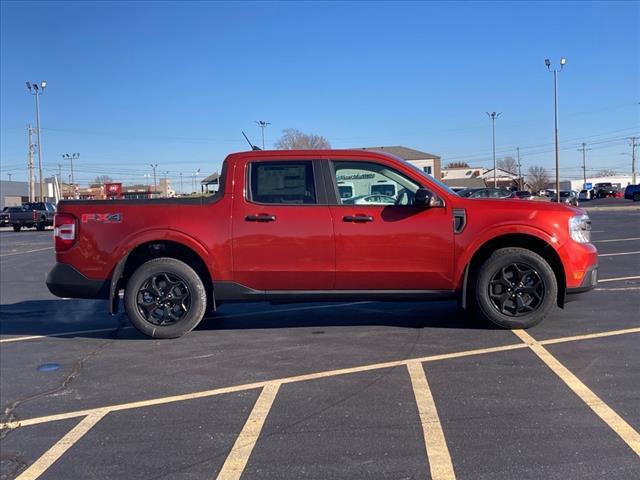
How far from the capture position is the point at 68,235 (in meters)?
6.54

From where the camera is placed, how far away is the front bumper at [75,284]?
256 inches

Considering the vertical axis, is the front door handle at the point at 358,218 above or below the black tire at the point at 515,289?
above

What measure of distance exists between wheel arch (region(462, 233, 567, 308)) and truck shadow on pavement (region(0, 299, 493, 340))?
62 centimetres

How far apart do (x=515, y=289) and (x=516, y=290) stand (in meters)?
0.02

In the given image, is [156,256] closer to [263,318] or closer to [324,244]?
[263,318]

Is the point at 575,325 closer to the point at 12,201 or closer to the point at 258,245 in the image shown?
the point at 258,245

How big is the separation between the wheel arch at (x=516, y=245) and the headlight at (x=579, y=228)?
11.3 inches

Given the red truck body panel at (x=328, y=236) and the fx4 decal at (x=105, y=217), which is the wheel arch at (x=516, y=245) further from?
the fx4 decal at (x=105, y=217)

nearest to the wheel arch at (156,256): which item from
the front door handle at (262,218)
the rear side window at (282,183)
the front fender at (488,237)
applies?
the front door handle at (262,218)

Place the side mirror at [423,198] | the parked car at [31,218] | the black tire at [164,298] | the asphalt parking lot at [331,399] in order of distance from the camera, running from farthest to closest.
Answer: the parked car at [31,218] < the black tire at [164,298] < the side mirror at [423,198] < the asphalt parking lot at [331,399]

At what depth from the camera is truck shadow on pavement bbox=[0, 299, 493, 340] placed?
7.03m

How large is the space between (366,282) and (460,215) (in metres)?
1.18

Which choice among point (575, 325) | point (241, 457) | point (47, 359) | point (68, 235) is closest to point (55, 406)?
point (47, 359)

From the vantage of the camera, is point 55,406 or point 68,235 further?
point 68,235
